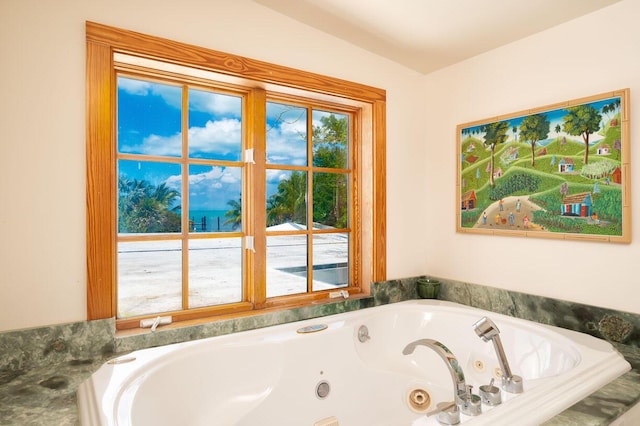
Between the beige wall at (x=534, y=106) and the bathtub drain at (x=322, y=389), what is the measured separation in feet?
3.72

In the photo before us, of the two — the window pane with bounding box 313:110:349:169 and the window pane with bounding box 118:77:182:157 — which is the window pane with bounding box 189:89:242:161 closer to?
the window pane with bounding box 118:77:182:157

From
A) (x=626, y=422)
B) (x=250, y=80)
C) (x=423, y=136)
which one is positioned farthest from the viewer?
(x=423, y=136)

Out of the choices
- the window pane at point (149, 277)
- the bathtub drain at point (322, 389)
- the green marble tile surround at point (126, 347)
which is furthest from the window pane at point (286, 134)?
the bathtub drain at point (322, 389)

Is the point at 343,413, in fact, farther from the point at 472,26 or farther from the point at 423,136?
the point at 472,26

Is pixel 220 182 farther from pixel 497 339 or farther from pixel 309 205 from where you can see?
pixel 497 339

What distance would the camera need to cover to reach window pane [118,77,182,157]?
5.64 ft

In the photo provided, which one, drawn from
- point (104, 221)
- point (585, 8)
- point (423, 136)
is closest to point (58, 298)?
point (104, 221)

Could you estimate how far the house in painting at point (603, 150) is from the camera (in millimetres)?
1707

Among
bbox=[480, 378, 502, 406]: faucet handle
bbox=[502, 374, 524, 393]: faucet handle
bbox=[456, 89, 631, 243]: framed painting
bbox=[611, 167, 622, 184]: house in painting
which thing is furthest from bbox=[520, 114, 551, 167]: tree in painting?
bbox=[480, 378, 502, 406]: faucet handle

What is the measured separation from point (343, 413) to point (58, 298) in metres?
1.35

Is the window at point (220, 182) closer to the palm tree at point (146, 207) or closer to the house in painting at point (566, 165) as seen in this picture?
the palm tree at point (146, 207)

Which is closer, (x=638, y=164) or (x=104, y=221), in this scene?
(x=104, y=221)

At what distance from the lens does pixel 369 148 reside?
7.72ft

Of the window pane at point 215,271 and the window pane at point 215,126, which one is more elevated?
the window pane at point 215,126
